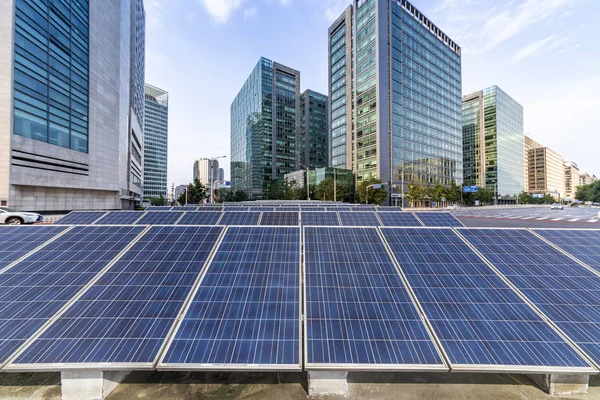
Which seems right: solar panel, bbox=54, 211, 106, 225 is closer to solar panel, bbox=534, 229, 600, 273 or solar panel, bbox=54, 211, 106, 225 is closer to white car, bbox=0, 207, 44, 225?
white car, bbox=0, 207, 44, 225

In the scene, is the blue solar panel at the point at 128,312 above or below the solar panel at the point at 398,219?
below

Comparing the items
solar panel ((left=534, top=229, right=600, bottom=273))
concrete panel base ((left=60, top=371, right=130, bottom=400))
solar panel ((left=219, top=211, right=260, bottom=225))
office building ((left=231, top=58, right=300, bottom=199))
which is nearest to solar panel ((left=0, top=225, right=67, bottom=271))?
concrete panel base ((left=60, top=371, right=130, bottom=400))

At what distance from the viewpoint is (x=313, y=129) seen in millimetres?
139375

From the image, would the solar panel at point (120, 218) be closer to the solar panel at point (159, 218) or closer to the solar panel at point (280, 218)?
the solar panel at point (159, 218)

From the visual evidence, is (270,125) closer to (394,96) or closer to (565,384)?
(394,96)

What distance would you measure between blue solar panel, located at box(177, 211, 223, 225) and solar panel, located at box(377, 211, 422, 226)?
11.1m

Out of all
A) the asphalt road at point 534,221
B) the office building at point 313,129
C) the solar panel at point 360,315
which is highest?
the office building at point 313,129

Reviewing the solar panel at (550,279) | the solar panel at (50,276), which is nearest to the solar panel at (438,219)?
the solar panel at (550,279)

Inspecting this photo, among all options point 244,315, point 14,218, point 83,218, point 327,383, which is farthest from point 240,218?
point 14,218

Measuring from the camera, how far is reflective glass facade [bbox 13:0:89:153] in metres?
28.2

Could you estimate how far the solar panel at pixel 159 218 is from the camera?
1518cm

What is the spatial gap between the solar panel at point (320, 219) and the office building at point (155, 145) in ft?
488

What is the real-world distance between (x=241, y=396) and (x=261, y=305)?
159 centimetres

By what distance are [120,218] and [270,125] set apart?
111 metres
